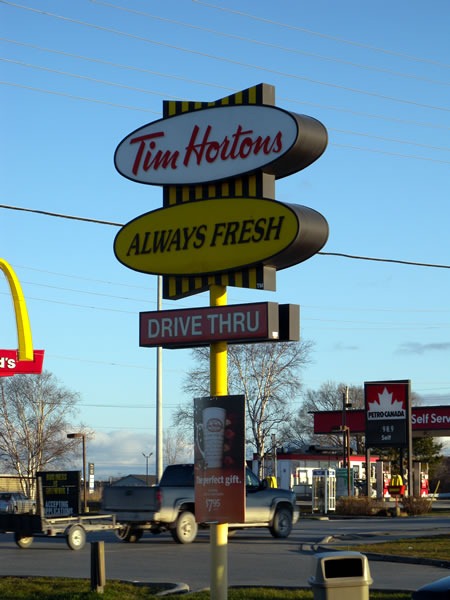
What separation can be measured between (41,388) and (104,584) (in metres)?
62.8

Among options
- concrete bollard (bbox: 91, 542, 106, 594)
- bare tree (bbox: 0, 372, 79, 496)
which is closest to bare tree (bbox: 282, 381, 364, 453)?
bare tree (bbox: 0, 372, 79, 496)

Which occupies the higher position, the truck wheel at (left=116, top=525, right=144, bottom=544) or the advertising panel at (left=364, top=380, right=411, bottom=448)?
the advertising panel at (left=364, top=380, right=411, bottom=448)

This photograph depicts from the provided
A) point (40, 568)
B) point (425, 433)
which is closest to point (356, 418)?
point (425, 433)

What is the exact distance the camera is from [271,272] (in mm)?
14023

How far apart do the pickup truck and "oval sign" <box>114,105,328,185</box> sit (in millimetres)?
11147

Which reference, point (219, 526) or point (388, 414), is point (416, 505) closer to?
point (388, 414)

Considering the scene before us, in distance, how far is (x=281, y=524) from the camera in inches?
1042

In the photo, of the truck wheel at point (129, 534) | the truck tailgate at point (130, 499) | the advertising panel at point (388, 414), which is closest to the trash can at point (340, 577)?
the truck tailgate at point (130, 499)

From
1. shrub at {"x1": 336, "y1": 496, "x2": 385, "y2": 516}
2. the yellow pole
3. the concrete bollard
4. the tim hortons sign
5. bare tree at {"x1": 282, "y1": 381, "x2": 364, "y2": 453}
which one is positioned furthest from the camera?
bare tree at {"x1": 282, "y1": 381, "x2": 364, "y2": 453}

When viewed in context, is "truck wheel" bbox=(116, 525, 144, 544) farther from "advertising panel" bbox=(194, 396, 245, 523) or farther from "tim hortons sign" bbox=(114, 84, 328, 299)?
"advertising panel" bbox=(194, 396, 245, 523)

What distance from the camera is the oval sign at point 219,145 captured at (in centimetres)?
1365

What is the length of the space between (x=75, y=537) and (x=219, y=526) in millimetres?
10630

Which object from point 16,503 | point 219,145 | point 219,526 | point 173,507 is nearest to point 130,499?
point 173,507

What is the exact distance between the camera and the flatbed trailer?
2283 cm
